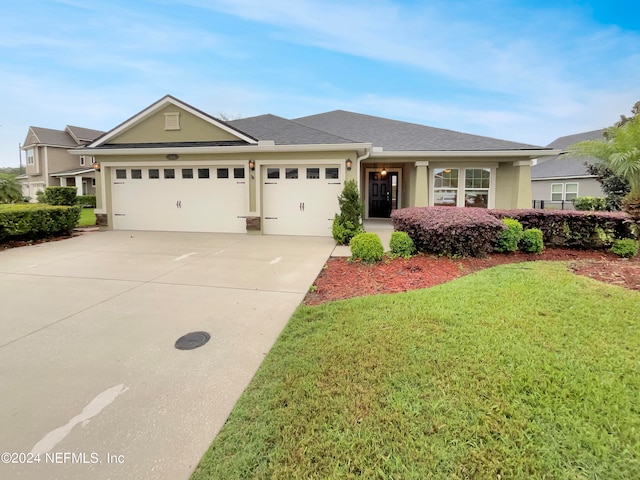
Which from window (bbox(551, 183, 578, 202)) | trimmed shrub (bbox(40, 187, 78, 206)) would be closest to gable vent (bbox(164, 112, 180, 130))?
trimmed shrub (bbox(40, 187, 78, 206))

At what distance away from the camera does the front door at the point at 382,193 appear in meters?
15.0

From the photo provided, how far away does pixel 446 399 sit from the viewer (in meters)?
2.29

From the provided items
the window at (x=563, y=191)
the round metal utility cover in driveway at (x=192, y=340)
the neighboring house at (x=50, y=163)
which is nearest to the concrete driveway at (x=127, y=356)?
the round metal utility cover in driveway at (x=192, y=340)

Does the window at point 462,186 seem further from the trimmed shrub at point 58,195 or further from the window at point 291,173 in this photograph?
the trimmed shrub at point 58,195

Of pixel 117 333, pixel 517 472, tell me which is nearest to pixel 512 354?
pixel 517 472

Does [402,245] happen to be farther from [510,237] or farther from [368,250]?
[510,237]

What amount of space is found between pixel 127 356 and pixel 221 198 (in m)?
8.73

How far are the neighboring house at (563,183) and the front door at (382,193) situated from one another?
11188 millimetres

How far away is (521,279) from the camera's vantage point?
498cm

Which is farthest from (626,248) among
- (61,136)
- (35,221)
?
(61,136)

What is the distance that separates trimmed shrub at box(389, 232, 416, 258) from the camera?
7129mm

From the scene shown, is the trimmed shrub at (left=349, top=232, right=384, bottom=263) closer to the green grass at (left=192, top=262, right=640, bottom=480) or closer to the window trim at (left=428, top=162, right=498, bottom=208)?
the green grass at (left=192, top=262, right=640, bottom=480)

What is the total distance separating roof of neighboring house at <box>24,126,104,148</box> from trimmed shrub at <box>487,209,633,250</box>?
3601cm

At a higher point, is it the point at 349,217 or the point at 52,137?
the point at 52,137
